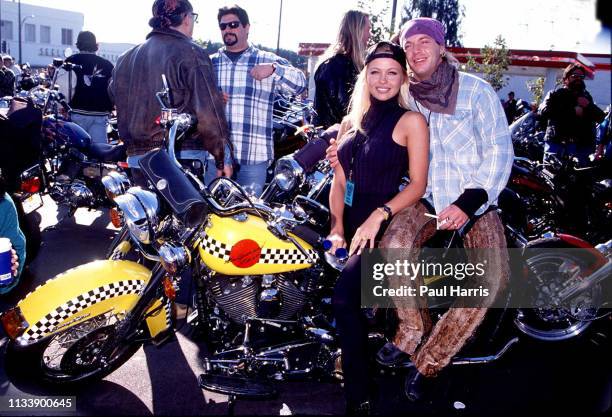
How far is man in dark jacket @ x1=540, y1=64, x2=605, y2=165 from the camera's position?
6.84m

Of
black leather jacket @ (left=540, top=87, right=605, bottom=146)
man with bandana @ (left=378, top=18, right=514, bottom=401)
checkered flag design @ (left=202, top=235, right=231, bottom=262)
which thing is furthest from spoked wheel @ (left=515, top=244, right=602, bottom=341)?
black leather jacket @ (left=540, top=87, right=605, bottom=146)

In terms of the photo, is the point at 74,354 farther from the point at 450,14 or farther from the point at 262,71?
the point at 450,14

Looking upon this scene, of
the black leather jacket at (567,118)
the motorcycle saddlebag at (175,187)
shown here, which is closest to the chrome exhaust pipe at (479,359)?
the motorcycle saddlebag at (175,187)

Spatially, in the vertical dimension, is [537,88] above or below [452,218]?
above

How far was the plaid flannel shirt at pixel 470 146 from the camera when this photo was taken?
2.77m

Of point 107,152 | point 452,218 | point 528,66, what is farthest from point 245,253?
point 528,66

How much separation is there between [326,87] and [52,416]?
3.38 m

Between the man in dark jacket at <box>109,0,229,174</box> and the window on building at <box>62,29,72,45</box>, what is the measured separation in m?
55.3

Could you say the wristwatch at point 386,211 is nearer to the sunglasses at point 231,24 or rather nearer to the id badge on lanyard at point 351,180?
the id badge on lanyard at point 351,180

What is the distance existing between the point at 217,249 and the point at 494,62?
2461cm

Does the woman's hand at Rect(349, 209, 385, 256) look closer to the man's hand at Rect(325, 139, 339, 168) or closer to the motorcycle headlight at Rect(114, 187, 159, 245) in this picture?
the man's hand at Rect(325, 139, 339, 168)

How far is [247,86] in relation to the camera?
4.38 meters

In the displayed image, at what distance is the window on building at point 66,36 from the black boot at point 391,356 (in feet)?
188

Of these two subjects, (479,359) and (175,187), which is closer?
(175,187)
